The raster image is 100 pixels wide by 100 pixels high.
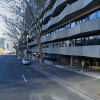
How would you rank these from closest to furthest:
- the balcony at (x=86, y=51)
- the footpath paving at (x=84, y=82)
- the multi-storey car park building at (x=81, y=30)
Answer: the footpath paving at (x=84, y=82)
the balcony at (x=86, y=51)
the multi-storey car park building at (x=81, y=30)

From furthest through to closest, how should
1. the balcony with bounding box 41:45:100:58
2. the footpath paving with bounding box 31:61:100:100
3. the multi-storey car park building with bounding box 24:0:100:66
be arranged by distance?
the multi-storey car park building with bounding box 24:0:100:66 < the balcony with bounding box 41:45:100:58 < the footpath paving with bounding box 31:61:100:100

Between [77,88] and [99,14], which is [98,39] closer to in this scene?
[99,14]

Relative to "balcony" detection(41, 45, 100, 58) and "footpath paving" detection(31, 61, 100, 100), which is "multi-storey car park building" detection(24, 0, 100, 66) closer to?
"balcony" detection(41, 45, 100, 58)

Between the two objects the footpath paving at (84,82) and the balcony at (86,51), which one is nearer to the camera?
the footpath paving at (84,82)

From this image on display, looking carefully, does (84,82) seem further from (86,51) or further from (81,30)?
(81,30)

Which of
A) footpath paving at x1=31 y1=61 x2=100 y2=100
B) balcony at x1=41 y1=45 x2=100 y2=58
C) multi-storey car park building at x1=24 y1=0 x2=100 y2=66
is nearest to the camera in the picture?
footpath paving at x1=31 y1=61 x2=100 y2=100

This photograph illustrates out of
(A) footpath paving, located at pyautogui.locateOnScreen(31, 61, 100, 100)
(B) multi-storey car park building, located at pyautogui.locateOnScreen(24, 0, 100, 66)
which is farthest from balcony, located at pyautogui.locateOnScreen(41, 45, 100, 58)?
(A) footpath paving, located at pyautogui.locateOnScreen(31, 61, 100, 100)

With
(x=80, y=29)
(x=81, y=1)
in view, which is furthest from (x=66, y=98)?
(x=81, y=1)

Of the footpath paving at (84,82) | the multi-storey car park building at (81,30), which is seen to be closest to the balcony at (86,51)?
the multi-storey car park building at (81,30)

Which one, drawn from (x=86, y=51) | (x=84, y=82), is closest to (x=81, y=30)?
(x=86, y=51)

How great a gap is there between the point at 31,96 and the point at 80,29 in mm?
10513

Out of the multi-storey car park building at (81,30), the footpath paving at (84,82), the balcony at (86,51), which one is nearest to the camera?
the footpath paving at (84,82)

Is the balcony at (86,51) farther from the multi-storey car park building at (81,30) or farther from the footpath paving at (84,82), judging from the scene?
the footpath paving at (84,82)

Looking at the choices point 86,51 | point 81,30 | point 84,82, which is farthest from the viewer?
point 81,30
